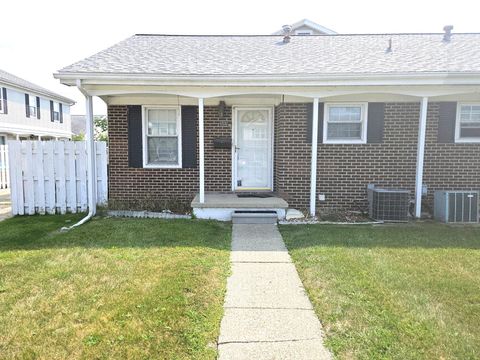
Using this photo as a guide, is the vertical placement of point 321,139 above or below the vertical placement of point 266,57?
below

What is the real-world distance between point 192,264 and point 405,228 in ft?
14.1

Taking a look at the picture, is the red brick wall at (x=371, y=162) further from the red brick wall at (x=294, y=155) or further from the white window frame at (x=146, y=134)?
the white window frame at (x=146, y=134)

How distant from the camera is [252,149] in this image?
870cm

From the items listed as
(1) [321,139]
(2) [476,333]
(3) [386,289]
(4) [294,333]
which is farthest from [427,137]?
(4) [294,333]

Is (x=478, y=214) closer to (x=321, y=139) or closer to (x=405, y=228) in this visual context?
(x=405, y=228)

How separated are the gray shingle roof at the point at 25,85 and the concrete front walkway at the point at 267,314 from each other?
73.5 feet

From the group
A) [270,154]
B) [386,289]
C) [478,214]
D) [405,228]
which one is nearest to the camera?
[386,289]

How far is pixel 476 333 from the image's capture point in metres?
2.85

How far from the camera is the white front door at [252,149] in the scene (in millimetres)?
8617

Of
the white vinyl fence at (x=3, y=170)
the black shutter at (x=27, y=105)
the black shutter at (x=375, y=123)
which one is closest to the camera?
the black shutter at (x=375, y=123)

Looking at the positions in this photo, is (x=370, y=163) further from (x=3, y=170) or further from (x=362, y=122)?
(x=3, y=170)

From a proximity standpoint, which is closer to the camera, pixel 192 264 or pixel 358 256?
pixel 192 264

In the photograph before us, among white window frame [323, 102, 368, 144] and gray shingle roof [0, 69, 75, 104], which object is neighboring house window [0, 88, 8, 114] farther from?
white window frame [323, 102, 368, 144]

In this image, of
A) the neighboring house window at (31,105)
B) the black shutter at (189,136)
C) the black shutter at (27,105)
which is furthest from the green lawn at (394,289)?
the neighboring house window at (31,105)
